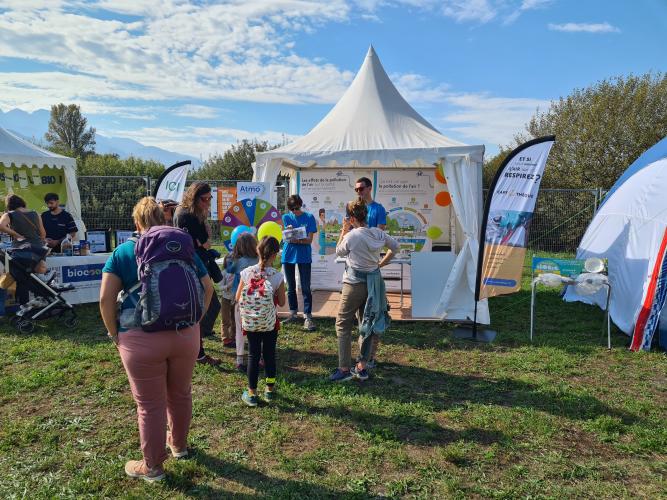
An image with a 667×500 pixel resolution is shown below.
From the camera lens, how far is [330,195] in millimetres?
8547

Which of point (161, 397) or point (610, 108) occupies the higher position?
point (610, 108)

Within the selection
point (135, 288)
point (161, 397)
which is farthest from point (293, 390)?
point (135, 288)

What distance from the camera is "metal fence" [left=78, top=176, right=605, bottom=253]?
1359 centimetres

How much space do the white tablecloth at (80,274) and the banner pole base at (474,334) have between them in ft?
18.2

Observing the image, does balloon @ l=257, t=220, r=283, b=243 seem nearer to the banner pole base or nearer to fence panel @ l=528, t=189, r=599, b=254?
the banner pole base

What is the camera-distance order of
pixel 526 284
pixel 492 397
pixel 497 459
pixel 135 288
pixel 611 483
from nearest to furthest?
pixel 135 288
pixel 611 483
pixel 497 459
pixel 492 397
pixel 526 284

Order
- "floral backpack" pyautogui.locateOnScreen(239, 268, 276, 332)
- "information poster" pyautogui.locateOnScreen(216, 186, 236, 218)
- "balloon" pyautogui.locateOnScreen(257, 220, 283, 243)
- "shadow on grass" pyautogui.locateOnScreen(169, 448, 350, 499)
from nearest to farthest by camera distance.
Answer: "shadow on grass" pyautogui.locateOnScreen(169, 448, 350, 499) < "floral backpack" pyautogui.locateOnScreen(239, 268, 276, 332) < "balloon" pyautogui.locateOnScreen(257, 220, 283, 243) < "information poster" pyautogui.locateOnScreen(216, 186, 236, 218)

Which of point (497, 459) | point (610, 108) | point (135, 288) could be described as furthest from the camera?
point (610, 108)

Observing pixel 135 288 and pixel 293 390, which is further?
pixel 293 390

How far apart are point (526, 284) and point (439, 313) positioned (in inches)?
149

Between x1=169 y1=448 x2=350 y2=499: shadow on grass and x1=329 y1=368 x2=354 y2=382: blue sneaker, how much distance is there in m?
1.49

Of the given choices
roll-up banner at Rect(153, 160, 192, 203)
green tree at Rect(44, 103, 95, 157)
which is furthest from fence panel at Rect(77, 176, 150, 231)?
green tree at Rect(44, 103, 95, 157)

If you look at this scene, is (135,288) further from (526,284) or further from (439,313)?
(526,284)

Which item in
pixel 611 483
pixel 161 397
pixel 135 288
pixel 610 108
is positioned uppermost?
pixel 610 108
